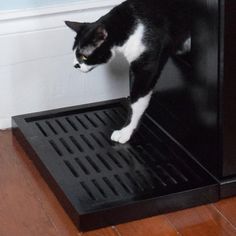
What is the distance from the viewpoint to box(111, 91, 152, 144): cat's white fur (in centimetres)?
159

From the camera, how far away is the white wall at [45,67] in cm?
175

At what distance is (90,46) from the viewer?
5.03 feet

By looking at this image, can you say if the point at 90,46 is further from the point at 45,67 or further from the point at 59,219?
the point at 59,219

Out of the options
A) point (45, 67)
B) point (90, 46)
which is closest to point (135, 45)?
point (90, 46)

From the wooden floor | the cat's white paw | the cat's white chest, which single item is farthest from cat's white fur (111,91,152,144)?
the wooden floor

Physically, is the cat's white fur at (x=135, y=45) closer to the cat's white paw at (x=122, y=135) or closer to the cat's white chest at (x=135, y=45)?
the cat's white chest at (x=135, y=45)

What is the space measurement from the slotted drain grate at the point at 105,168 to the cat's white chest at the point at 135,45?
0.22 meters

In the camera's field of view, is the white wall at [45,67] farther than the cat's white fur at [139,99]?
Yes

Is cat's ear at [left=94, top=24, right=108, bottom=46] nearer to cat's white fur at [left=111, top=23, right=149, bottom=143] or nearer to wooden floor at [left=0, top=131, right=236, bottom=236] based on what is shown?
cat's white fur at [left=111, top=23, right=149, bottom=143]

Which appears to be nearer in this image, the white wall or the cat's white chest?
the cat's white chest

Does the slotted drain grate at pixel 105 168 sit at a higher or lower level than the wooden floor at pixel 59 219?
higher

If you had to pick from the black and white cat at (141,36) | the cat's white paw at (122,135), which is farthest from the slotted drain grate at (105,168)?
the black and white cat at (141,36)

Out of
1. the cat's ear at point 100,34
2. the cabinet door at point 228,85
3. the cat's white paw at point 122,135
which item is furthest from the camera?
the cat's white paw at point 122,135

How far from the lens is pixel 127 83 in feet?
6.22
